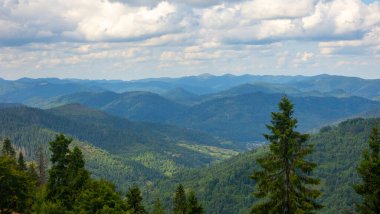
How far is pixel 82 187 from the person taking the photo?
51000 mm

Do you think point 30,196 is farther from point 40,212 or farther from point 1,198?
point 40,212

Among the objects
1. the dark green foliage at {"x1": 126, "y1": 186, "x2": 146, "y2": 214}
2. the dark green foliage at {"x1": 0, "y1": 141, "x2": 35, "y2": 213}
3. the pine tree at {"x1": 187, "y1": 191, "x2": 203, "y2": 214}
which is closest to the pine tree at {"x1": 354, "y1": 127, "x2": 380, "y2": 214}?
the pine tree at {"x1": 187, "y1": 191, "x2": 203, "y2": 214}

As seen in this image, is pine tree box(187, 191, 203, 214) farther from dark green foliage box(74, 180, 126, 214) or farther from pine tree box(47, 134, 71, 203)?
pine tree box(47, 134, 71, 203)

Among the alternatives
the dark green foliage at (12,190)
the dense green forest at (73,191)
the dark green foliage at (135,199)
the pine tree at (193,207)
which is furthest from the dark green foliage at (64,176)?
the dark green foliage at (12,190)

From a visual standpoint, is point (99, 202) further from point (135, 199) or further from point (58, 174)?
point (135, 199)

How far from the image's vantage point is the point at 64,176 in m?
51.7

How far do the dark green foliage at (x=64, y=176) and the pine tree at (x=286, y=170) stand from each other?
23.3 metres

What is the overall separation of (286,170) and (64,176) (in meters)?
27.4

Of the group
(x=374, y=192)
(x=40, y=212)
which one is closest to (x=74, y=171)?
(x=40, y=212)

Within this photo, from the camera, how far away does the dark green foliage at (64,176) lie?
51.2m

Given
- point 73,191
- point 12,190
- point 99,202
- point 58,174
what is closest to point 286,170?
point 99,202

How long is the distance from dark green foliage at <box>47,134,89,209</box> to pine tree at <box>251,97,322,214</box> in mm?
23328

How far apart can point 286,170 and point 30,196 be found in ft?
162

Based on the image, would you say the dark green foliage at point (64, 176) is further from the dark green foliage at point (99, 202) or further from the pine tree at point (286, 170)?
the pine tree at point (286, 170)
